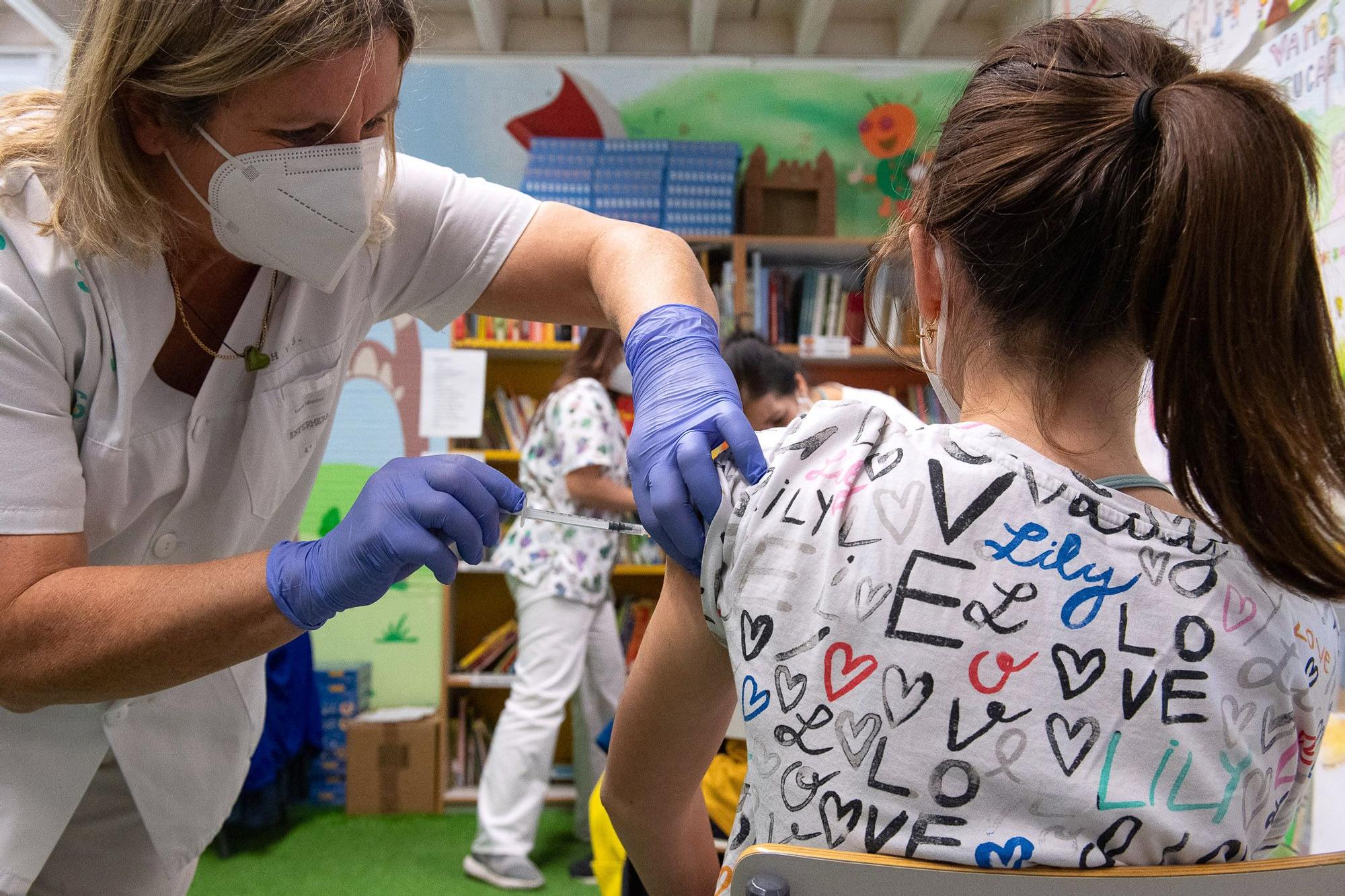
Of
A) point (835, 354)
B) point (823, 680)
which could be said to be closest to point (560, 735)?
point (835, 354)

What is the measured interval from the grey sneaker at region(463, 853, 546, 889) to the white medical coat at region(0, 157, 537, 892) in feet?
5.19

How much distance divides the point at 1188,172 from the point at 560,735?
3.32 metres

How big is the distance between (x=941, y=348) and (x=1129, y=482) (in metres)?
0.20

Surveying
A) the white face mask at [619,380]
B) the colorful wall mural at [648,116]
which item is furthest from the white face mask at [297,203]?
the colorful wall mural at [648,116]

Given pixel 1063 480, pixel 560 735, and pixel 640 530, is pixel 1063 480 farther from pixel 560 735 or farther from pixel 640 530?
pixel 560 735

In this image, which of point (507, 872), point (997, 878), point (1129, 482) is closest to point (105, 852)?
point (997, 878)

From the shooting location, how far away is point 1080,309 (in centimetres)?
70

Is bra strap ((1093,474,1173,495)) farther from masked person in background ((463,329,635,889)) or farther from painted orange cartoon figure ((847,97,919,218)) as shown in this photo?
painted orange cartoon figure ((847,97,919,218))

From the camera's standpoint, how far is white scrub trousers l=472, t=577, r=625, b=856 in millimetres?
2688

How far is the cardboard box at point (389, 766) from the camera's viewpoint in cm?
316

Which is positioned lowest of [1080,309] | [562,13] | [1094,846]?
[1094,846]

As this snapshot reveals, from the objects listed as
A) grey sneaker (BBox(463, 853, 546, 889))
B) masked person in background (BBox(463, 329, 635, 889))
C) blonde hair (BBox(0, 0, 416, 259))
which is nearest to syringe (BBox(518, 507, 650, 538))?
blonde hair (BBox(0, 0, 416, 259))

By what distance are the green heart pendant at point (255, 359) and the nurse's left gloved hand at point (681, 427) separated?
412 millimetres

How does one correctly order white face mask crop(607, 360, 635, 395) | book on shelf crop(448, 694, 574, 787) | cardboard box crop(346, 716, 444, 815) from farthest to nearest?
book on shelf crop(448, 694, 574, 787)
cardboard box crop(346, 716, 444, 815)
white face mask crop(607, 360, 635, 395)
